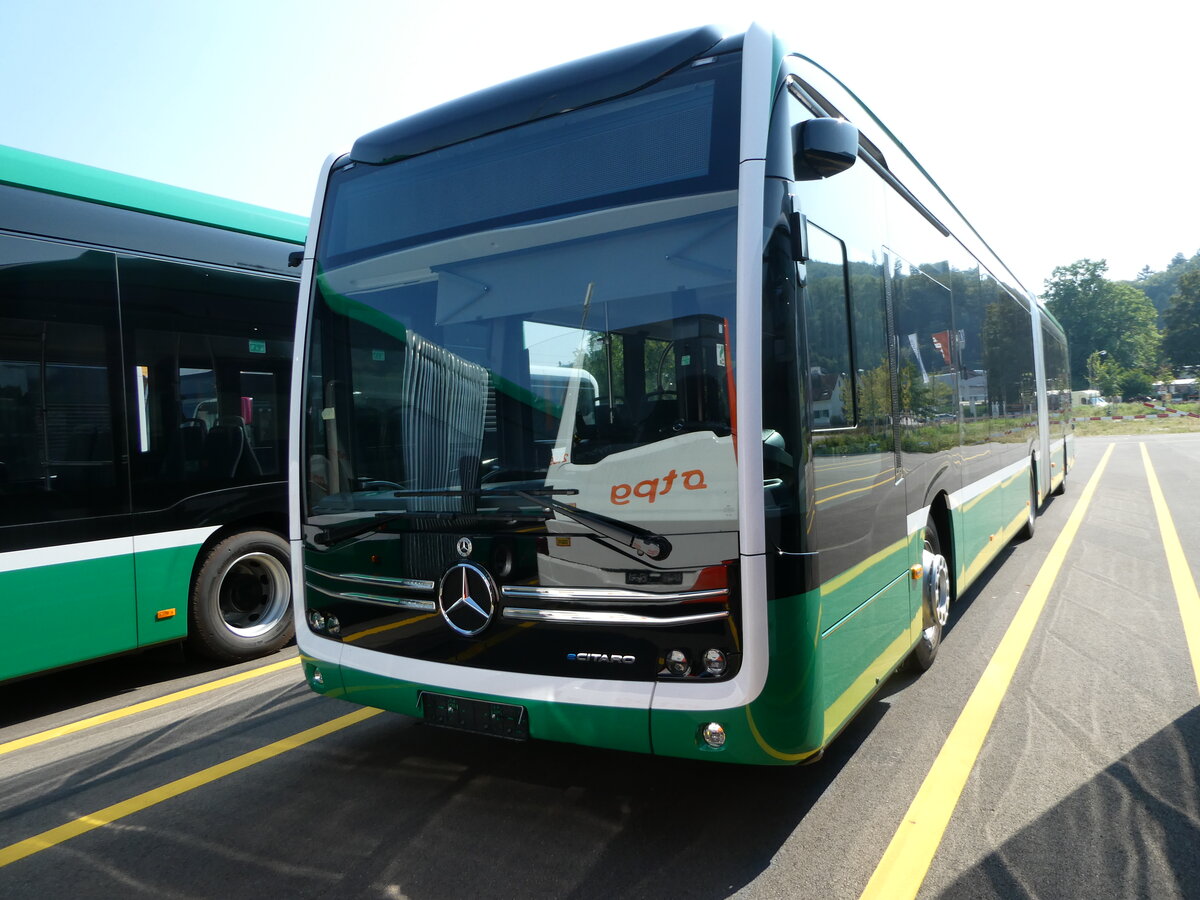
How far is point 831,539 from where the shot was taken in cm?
319

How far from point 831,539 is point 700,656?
673 mm

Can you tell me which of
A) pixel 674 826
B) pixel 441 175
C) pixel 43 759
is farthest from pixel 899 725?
pixel 43 759

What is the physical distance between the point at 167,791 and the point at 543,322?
9.03 ft

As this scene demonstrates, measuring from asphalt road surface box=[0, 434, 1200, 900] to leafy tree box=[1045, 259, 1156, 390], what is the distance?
12142 cm

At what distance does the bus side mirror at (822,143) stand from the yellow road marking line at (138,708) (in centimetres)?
481

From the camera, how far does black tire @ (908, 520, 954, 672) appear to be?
4.89 m

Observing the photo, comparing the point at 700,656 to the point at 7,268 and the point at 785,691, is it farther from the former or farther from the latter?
the point at 7,268

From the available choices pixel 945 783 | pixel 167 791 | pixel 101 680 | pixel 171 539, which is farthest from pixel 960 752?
pixel 101 680

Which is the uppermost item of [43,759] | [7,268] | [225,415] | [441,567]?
[7,268]

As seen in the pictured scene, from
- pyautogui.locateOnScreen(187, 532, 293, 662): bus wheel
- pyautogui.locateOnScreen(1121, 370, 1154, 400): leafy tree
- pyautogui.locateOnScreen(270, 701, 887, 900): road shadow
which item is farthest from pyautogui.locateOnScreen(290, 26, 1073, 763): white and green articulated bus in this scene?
pyautogui.locateOnScreen(1121, 370, 1154, 400): leafy tree

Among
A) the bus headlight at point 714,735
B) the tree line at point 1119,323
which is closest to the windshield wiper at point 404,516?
the bus headlight at point 714,735

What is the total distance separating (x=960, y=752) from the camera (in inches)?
158

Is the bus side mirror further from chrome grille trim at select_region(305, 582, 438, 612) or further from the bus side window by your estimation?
chrome grille trim at select_region(305, 582, 438, 612)

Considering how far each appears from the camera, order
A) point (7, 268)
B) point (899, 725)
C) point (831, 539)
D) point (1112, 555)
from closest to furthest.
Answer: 1. point (831, 539)
2. point (899, 725)
3. point (7, 268)
4. point (1112, 555)
